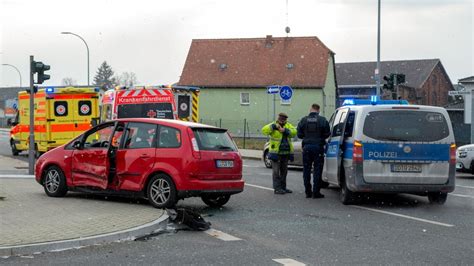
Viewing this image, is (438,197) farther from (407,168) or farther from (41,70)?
(41,70)

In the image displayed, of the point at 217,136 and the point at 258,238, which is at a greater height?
the point at 217,136

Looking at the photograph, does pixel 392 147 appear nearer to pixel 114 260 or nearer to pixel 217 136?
pixel 217 136

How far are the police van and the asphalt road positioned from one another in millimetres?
475

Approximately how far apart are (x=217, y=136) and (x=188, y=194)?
1.25 metres

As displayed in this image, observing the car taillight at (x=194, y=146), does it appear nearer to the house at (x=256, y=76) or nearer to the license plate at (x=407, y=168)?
the license plate at (x=407, y=168)

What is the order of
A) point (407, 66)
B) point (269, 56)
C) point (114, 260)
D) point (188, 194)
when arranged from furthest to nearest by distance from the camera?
point (407, 66), point (269, 56), point (188, 194), point (114, 260)

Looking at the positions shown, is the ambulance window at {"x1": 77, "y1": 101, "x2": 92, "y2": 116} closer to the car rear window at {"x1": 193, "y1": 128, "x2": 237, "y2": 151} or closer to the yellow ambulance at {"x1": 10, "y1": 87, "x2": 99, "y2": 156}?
the yellow ambulance at {"x1": 10, "y1": 87, "x2": 99, "y2": 156}

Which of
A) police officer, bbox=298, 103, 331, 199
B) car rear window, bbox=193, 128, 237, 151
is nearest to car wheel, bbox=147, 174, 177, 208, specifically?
car rear window, bbox=193, 128, 237, 151

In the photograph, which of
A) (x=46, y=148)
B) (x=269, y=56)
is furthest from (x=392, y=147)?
(x=269, y=56)

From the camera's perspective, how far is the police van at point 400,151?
38.1 ft

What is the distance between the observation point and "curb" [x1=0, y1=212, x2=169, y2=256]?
24.1 feet

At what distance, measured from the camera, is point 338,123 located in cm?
1303

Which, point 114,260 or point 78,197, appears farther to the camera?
point 78,197

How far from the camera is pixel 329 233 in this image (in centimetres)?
910
